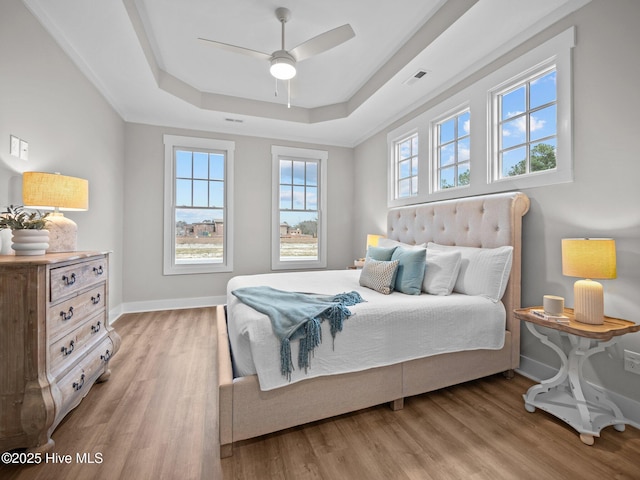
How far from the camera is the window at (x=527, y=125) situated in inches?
91.6

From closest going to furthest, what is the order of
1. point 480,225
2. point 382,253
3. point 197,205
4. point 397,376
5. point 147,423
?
point 147,423 < point 397,376 < point 480,225 < point 382,253 < point 197,205

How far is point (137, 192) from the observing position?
13.9 ft

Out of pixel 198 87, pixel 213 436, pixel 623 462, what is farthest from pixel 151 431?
pixel 198 87

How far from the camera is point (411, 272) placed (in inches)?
96.1

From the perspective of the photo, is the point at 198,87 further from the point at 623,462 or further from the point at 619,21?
the point at 623,462

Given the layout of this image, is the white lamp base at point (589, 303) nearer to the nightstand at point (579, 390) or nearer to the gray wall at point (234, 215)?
the nightstand at point (579, 390)

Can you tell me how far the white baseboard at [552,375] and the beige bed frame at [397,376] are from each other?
0.13m

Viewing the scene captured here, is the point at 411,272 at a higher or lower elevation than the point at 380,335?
higher

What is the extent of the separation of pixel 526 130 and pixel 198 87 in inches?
148

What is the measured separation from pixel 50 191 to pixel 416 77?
3.39 m

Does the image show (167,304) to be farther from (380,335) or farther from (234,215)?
(380,335)

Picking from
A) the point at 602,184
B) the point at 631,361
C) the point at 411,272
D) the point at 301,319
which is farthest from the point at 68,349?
the point at 602,184

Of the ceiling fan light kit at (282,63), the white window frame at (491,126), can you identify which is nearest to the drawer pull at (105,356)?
the ceiling fan light kit at (282,63)

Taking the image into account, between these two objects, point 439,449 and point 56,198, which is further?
point 56,198
